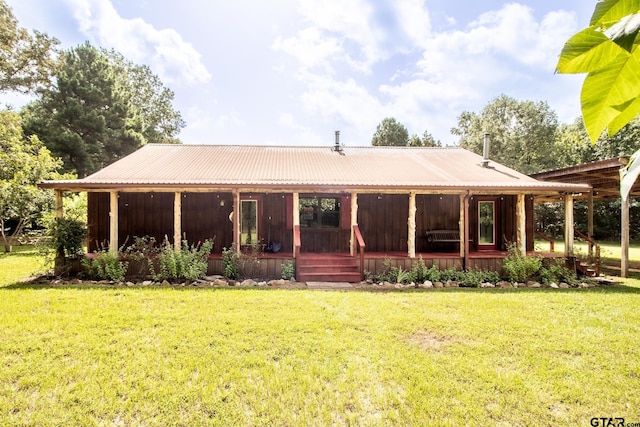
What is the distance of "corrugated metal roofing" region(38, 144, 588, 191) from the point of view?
948cm

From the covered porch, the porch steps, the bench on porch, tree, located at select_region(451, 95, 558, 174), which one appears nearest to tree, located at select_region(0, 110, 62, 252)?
the covered porch

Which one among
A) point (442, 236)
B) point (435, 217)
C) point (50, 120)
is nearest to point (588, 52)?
point (442, 236)

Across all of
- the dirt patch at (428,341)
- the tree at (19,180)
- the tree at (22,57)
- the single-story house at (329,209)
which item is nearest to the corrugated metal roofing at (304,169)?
the single-story house at (329,209)

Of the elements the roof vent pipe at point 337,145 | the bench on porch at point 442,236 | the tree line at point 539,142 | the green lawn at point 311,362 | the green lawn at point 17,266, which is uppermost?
the tree line at point 539,142

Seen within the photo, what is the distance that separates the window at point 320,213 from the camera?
455 inches

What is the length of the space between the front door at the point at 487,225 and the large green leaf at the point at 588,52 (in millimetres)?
12354

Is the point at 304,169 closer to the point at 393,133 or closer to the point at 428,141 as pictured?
the point at 393,133

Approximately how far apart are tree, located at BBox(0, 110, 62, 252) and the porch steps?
→ 38.1ft

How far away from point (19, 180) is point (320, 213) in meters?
13.6

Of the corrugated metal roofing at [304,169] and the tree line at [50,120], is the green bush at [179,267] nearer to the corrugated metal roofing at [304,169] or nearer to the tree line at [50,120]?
the corrugated metal roofing at [304,169]

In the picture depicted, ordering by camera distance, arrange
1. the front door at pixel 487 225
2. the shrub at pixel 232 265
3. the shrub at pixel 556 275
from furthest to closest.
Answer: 1. the front door at pixel 487 225
2. the shrub at pixel 556 275
3. the shrub at pixel 232 265

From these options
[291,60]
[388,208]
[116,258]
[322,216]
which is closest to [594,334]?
[388,208]

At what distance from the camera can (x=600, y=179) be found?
11.2m

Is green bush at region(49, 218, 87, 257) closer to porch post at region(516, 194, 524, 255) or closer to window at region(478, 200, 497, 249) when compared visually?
porch post at region(516, 194, 524, 255)
